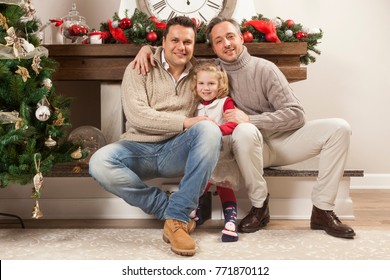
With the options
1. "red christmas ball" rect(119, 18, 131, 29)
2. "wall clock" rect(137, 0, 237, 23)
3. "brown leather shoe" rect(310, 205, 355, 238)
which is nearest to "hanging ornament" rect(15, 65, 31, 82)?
"red christmas ball" rect(119, 18, 131, 29)

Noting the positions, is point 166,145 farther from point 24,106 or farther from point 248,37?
point 248,37

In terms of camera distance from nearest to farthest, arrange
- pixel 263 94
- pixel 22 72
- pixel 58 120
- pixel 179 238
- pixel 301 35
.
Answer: pixel 179 238
pixel 22 72
pixel 58 120
pixel 263 94
pixel 301 35

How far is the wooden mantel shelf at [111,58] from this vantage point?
261cm

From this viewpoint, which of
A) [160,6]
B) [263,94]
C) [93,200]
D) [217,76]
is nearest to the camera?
[217,76]

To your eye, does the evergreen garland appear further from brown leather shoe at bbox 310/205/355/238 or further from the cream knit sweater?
brown leather shoe at bbox 310/205/355/238

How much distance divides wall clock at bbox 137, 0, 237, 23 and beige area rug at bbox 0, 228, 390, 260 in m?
1.43

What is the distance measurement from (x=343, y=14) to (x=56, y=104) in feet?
7.01

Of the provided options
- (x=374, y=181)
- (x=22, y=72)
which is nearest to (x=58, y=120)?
(x=22, y=72)

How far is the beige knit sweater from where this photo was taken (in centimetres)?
209

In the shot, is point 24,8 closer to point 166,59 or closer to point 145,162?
point 166,59

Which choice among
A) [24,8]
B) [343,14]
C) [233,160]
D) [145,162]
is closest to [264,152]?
[233,160]

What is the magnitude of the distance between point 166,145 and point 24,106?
60cm

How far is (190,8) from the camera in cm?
305

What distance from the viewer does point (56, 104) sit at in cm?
213
